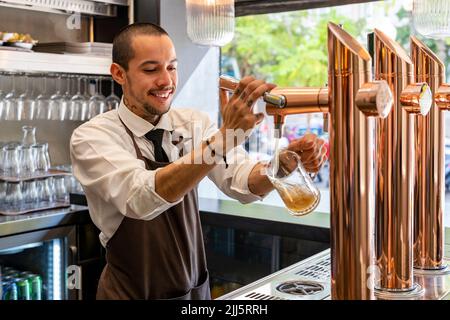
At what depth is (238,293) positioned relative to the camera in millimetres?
1043

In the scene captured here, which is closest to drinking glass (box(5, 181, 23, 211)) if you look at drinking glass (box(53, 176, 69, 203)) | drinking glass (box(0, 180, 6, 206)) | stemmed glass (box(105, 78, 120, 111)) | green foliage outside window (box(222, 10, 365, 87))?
drinking glass (box(0, 180, 6, 206))

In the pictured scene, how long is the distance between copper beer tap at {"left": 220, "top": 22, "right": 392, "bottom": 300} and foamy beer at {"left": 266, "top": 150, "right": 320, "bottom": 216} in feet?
0.45

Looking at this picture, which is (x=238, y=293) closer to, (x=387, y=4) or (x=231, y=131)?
(x=231, y=131)

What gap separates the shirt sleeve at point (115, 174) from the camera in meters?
1.40

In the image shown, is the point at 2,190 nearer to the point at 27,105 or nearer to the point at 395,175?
the point at 27,105

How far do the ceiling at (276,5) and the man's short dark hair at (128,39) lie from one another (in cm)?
164

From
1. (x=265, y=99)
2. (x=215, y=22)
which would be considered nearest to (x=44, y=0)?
(x=215, y=22)

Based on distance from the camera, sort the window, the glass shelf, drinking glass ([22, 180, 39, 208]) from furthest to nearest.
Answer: the window < drinking glass ([22, 180, 39, 208]) < the glass shelf

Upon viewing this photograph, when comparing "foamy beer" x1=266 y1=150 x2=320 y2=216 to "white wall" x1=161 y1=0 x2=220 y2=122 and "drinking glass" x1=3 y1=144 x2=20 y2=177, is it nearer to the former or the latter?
"drinking glass" x1=3 y1=144 x2=20 y2=177

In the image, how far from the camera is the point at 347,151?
767 mm

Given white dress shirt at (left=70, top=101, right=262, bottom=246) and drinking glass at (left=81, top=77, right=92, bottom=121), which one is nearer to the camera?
white dress shirt at (left=70, top=101, right=262, bottom=246)

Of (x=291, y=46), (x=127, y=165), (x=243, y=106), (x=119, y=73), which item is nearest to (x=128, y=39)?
(x=119, y=73)

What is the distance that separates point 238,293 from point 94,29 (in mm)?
3273

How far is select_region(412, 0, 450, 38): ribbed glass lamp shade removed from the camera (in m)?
2.05
